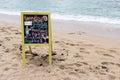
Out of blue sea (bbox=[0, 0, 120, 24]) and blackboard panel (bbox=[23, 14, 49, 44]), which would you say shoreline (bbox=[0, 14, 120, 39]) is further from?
blackboard panel (bbox=[23, 14, 49, 44])

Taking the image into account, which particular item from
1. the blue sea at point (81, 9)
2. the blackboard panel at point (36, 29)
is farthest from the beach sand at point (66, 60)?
the blue sea at point (81, 9)

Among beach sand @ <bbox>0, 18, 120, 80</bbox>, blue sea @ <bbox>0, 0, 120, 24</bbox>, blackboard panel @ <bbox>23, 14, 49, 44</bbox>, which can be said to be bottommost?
beach sand @ <bbox>0, 18, 120, 80</bbox>

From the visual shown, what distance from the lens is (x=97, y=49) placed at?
7520mm

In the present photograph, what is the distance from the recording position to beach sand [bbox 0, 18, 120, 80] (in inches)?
223

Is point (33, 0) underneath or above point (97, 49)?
above

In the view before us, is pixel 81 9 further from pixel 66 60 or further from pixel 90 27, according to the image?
pixel 66 60

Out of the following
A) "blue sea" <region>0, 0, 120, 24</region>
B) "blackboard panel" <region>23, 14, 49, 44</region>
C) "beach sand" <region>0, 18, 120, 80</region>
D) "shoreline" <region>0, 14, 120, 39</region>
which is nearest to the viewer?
"beach sand" <region>0, 18, 120, 80</region>

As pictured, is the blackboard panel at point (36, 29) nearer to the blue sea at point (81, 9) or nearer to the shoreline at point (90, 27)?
the shoreline at point (90, 27)

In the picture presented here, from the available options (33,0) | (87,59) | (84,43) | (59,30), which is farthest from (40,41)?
Answer: (33,0)

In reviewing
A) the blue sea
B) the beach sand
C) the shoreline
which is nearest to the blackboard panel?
the beach sand

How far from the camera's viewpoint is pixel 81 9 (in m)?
17.1

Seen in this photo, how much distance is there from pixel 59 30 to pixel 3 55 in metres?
3.97

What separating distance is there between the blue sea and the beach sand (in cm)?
450

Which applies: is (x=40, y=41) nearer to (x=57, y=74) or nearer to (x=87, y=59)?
(x=57, y=74)
